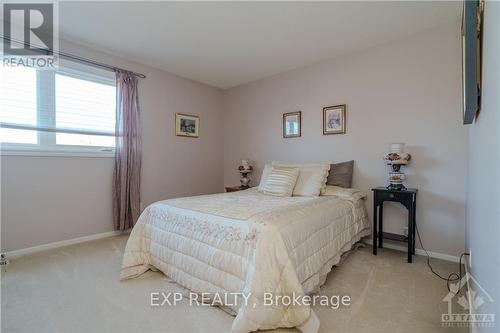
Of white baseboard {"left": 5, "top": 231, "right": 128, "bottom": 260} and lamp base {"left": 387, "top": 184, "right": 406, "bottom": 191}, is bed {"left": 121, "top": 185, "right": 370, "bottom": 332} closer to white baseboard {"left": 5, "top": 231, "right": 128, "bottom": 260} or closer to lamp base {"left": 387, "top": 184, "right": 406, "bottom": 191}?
lamp base {"left": 387, "top": 184, "right": 406, "bottom": 191}

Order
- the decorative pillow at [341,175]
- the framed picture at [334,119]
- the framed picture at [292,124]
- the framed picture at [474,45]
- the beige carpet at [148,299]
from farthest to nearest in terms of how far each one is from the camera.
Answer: the framed picture at [292,124], the framed picture at [334,119], the decorative pillow at [341,175], the beige carpet at [148,299], the framed picture at [474,45]

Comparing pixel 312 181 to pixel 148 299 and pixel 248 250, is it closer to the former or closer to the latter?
pixel 248 250

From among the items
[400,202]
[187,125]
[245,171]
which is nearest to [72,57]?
[187,125]

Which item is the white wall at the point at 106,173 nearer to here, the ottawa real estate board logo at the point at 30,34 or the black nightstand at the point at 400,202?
the ottawa real estate board logo at the point at 30,34

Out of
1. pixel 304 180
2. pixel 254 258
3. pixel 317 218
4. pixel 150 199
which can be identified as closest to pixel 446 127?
pixel 304 180

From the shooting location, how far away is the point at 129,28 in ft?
8.66

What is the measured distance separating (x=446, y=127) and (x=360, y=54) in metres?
1.34

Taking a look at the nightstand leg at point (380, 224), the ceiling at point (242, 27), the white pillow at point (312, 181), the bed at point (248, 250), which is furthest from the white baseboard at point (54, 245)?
the nightstand leg at point (380, 224)

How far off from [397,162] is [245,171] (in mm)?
2284

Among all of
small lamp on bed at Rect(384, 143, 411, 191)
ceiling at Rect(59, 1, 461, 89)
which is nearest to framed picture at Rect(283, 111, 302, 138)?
ceiling at Rect(59, 1, 461, 89)

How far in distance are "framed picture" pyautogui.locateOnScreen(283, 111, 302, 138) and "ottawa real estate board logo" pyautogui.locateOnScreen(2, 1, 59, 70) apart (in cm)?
297

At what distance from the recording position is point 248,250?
5.04 feet

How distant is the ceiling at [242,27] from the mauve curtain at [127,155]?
18.4 inches

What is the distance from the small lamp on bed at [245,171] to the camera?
4148 mm
